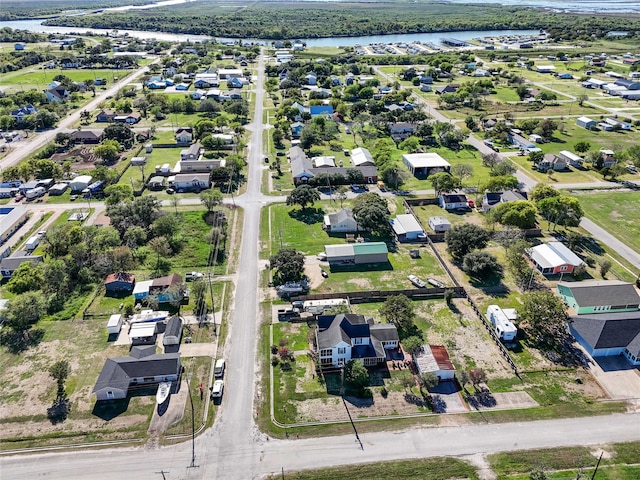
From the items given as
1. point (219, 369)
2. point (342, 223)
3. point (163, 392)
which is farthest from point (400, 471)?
point (342, 223)

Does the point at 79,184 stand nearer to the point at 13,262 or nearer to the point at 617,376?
the point at 13,262

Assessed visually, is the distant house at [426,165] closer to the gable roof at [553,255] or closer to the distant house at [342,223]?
the distant house at [342,223]

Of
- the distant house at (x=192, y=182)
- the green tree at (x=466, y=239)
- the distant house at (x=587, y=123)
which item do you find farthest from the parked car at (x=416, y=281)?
the distant house at (x=587, y=123)

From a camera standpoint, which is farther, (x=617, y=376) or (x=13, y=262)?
(x=13, y=262)

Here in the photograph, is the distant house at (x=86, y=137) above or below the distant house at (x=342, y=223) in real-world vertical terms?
above

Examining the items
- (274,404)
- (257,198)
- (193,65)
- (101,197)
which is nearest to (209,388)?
(274,404)

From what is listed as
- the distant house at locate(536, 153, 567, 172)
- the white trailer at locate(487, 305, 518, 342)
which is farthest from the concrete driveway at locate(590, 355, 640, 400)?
the distant house at locate(536, 153, 567, 172)
